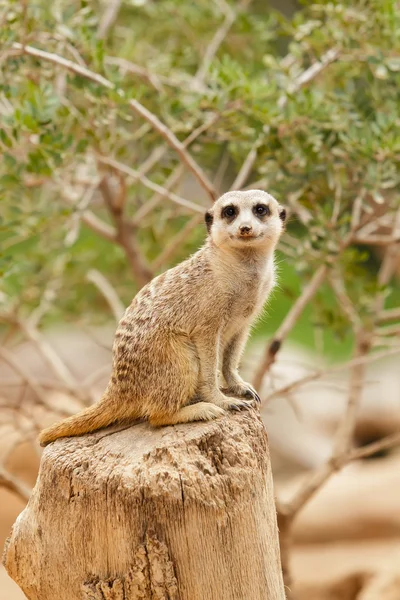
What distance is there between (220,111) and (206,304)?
95 cm

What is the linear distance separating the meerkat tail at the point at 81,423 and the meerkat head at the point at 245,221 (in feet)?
1.51

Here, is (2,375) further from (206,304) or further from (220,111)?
(206,304)

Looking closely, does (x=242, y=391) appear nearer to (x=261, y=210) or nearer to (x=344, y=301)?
(x=261, y=210)

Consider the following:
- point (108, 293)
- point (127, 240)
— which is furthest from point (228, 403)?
point (108, 293)

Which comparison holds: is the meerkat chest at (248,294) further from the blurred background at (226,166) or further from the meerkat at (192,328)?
the blurred background at (226,166)

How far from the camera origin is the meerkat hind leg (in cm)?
173

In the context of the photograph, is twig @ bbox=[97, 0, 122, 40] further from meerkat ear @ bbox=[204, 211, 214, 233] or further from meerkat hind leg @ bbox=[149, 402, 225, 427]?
meerkat hind leg @ bbox=[149, 402, 225, 427]

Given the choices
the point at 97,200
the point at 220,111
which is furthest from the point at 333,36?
the point at 97,200

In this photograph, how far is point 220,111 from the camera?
256 centimetres

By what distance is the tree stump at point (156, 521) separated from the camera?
1542 millimetres

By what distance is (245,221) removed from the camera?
186 cm

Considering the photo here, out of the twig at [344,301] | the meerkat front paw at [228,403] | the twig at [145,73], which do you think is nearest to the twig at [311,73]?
the twig at [145,73]

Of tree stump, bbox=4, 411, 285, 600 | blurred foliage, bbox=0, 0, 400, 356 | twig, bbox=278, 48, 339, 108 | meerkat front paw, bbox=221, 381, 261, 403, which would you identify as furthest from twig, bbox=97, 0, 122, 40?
tree stump, bbox=4, 411, 285, 600

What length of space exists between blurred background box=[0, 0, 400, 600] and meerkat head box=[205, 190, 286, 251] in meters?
0.34
